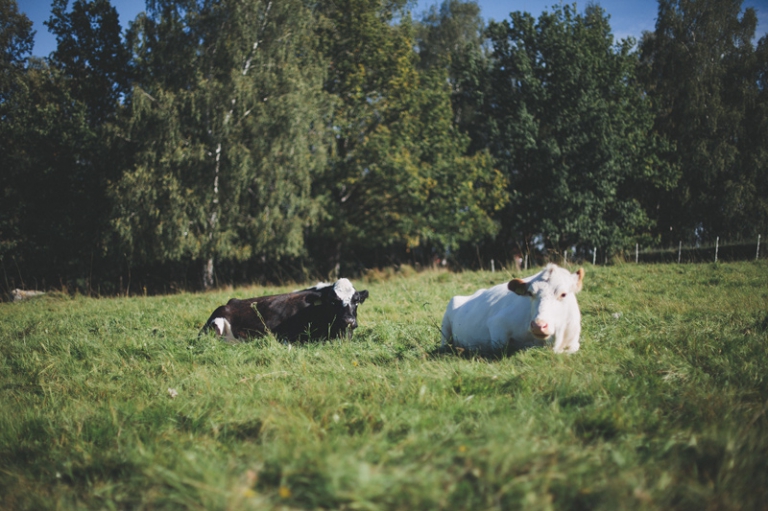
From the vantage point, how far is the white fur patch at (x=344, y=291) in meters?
6.87

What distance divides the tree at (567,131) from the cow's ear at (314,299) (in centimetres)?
1843

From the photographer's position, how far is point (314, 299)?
7.12m

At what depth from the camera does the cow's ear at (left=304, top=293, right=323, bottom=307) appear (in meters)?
7.06

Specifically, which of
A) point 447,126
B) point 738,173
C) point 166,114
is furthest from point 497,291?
point 738,173

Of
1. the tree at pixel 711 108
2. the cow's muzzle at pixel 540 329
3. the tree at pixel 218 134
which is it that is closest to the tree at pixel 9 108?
the tree at pixel 218 134

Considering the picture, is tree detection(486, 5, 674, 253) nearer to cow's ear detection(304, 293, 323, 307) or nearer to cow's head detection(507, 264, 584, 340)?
cow's ear detection(304, 293, 323, 307)

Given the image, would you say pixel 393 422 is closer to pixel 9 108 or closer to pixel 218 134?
pixel 218 134

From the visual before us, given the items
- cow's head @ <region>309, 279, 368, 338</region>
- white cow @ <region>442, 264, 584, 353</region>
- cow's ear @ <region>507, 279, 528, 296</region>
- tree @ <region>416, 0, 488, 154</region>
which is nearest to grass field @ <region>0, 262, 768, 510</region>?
white cow @ <region>442, 264, 584, 353</region>

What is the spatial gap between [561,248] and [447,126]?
32.9 feet

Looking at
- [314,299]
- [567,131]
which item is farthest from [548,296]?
[567,131]

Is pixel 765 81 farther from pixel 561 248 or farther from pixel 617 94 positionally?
pixel 561 248

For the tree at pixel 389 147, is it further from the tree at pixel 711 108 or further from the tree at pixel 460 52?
the tree at pixel 711 108

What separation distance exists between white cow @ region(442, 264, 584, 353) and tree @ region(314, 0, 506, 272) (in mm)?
15972

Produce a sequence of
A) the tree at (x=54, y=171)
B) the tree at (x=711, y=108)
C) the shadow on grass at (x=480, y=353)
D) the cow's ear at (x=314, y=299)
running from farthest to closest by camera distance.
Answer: the tree at (x=711, y=108), the tree at (x=54, y=171), the cow's ear at (x=314, y=299), the shadow on grass at (x=480, y=353)
